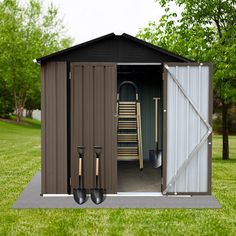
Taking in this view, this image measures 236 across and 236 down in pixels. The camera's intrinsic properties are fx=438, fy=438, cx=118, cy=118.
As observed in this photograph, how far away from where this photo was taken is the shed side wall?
8062mm

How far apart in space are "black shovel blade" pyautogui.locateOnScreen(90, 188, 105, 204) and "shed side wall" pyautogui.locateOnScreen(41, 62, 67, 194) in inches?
23.3

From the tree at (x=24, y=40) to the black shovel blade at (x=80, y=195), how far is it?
2846 cm

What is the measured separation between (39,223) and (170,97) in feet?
10.9

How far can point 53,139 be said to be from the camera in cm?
816

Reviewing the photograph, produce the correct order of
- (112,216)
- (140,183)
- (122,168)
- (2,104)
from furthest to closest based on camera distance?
(2,104)
(122,168)
(140,183)
(112,216)

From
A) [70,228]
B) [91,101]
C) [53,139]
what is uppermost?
[91,101]

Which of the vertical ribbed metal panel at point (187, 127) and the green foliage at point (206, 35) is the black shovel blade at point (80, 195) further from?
the green foliage at point (206, 35)

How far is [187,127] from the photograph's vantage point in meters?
8.18

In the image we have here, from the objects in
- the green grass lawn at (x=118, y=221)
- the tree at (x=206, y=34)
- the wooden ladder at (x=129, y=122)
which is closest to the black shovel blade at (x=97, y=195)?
the green grass lawn at (x=118, y=221)

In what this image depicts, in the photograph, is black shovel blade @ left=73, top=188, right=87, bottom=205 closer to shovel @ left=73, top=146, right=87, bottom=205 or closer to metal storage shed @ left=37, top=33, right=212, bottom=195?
shovel @ left=73, top=146, right=87, bottom=205

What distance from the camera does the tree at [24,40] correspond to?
35.5m

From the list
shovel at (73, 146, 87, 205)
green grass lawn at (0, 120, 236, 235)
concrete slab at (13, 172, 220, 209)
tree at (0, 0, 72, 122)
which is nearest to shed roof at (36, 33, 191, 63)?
shovel at (73, 146, 87, 205)

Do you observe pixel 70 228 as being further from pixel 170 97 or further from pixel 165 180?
pixel 170 97

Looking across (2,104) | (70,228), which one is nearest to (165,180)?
(70,228)
